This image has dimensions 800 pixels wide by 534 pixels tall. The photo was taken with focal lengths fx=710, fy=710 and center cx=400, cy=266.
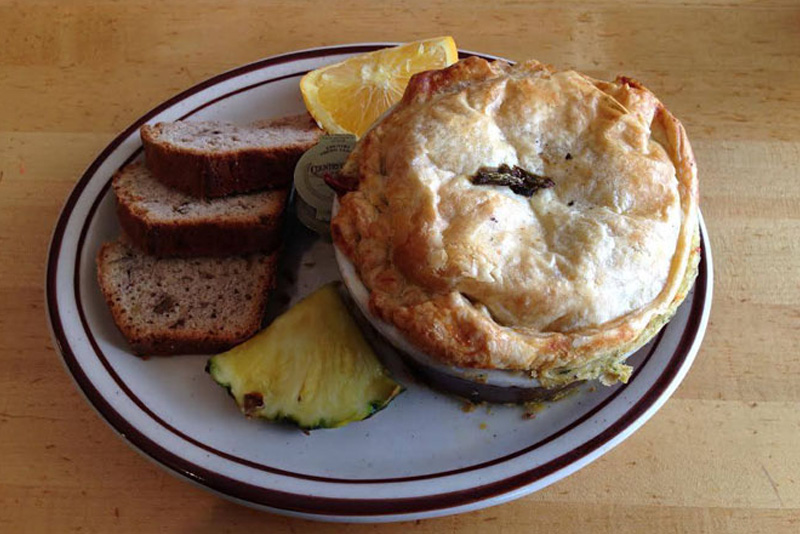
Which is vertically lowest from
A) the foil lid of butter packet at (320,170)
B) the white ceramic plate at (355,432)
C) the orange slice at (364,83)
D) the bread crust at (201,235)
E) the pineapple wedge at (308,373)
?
the white ceramic plate at (355,432)

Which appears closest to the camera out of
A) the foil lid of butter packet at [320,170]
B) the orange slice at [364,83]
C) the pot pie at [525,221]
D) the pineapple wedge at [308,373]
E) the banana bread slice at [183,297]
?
the pot pie at [525,221]

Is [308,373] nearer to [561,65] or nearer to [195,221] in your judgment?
[195,221]

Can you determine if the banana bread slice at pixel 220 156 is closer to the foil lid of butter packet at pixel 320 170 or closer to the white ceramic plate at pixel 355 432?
the foil lid of butter packet at pixel 320 170

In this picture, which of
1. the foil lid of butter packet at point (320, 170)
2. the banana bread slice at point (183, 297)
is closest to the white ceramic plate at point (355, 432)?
the banana bread slice at point (183, 297)

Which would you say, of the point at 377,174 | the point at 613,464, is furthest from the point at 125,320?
the point at 613,464

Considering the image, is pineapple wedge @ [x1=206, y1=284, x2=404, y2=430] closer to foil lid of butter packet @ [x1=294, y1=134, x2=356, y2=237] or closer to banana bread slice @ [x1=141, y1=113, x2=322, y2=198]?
foil lid of butter packet @ [x1=294, y1=134, x2=356, y2=237]

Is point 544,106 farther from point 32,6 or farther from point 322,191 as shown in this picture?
point 32,6
